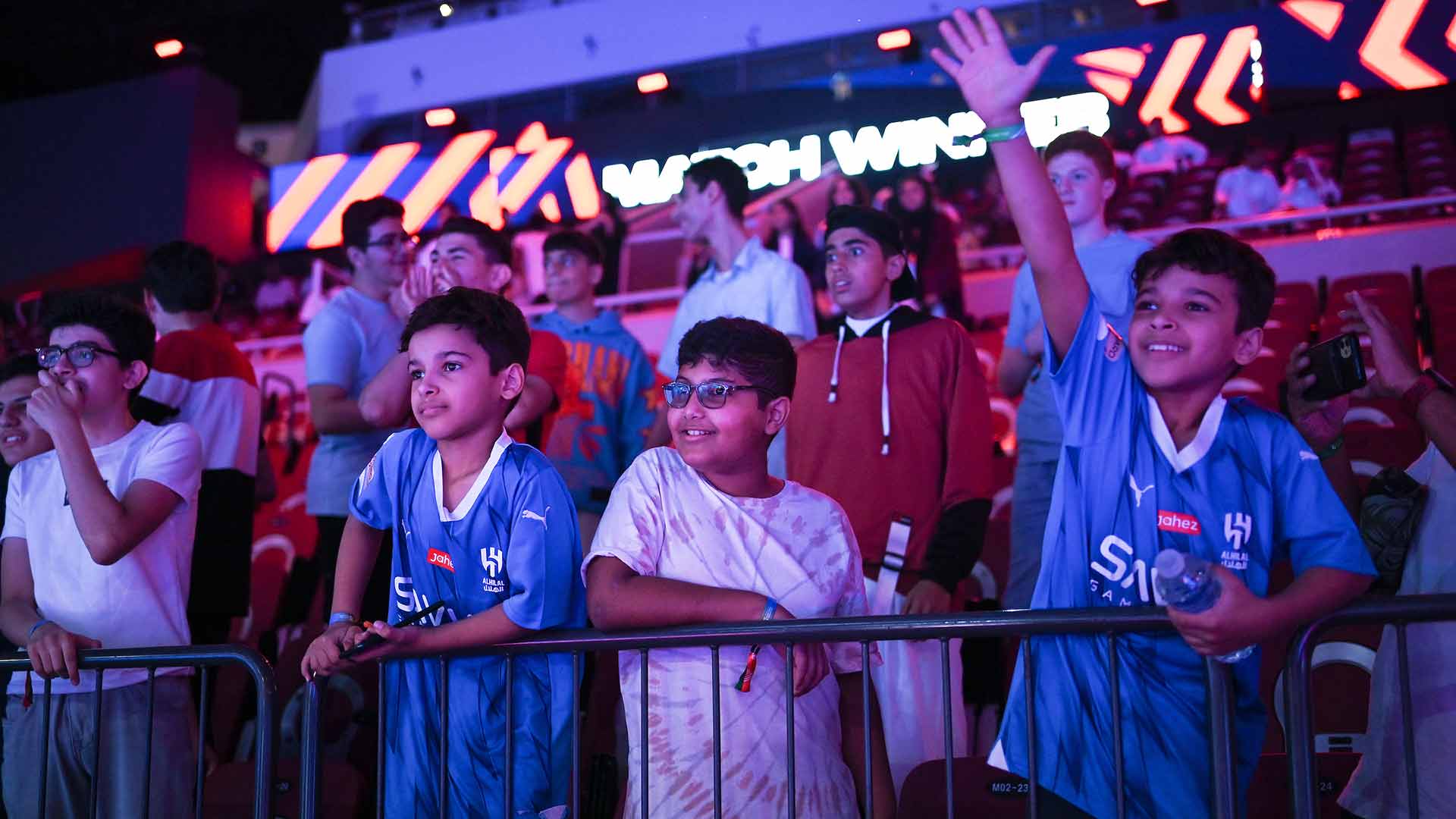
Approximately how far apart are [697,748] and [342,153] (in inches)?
575

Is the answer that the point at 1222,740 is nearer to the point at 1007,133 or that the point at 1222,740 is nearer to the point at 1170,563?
the point at 1170,563

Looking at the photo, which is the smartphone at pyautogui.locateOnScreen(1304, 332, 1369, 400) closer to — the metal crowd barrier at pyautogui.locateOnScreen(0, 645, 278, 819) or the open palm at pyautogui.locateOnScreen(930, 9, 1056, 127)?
the open palm at pyautogui.locateOnScreen(930, 9, 1056, 127)

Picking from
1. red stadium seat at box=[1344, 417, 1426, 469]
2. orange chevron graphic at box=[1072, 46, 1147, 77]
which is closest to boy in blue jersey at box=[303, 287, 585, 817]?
red stadium seat at box=[1344, 417, 1426, 469]

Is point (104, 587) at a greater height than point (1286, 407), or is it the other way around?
point (1286, 407)

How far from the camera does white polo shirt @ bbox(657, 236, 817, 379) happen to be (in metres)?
4.55

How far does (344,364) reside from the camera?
169 inches

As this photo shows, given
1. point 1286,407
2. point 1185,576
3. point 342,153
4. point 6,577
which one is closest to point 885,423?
point 1286,407

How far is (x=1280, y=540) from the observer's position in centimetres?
244

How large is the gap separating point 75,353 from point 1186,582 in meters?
2.96

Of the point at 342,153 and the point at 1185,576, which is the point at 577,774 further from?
the point at 342,153

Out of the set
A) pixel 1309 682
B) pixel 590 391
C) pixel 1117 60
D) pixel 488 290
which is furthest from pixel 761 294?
pixel 1117 60

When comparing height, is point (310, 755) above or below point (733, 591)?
below

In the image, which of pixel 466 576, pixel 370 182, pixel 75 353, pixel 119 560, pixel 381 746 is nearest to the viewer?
pixel 381 746

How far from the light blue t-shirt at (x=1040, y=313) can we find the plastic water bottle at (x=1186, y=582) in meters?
2.06
